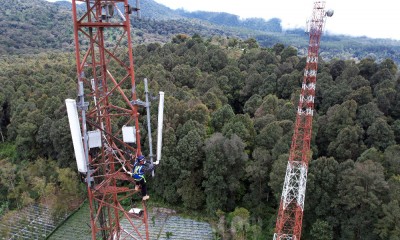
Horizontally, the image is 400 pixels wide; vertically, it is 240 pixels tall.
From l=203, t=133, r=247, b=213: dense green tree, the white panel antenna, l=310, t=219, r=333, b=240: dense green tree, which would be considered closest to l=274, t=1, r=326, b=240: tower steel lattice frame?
l=310, t=219, r=333, b=240: dense green tree

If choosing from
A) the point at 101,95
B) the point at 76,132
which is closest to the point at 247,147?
the point at 101,95

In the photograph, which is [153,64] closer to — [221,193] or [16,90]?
[16,90]

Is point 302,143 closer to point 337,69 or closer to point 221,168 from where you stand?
point 221,168

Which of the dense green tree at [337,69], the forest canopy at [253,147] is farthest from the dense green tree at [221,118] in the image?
the dense green tree at [337,69]

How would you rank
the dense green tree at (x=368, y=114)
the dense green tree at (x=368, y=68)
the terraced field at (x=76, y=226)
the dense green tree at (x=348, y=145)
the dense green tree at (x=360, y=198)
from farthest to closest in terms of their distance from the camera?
the dense green tree at (x=368, y=68) < the dense green tree at (x=368, y=114) < the dense green tree at (x=348, y=145) < the terraced field at (x=76, y=226) < the dense green tree at (x=360, y=198)

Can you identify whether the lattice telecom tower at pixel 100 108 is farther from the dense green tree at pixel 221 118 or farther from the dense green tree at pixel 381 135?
the dense green tree at pixel 381 135

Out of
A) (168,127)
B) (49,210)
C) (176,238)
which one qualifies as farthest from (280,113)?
(49,210)

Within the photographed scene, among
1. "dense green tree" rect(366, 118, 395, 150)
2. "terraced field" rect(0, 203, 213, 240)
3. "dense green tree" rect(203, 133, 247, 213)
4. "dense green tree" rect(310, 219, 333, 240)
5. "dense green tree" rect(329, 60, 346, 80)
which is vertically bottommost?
"terraced field" rect(0, 203, 213, 240)

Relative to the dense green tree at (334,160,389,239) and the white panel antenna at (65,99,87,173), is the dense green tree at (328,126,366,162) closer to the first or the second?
the dense green tree at (334,160,389,239)

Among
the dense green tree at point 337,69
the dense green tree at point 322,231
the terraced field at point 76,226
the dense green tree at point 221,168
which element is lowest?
the terraced field at point 76,226
